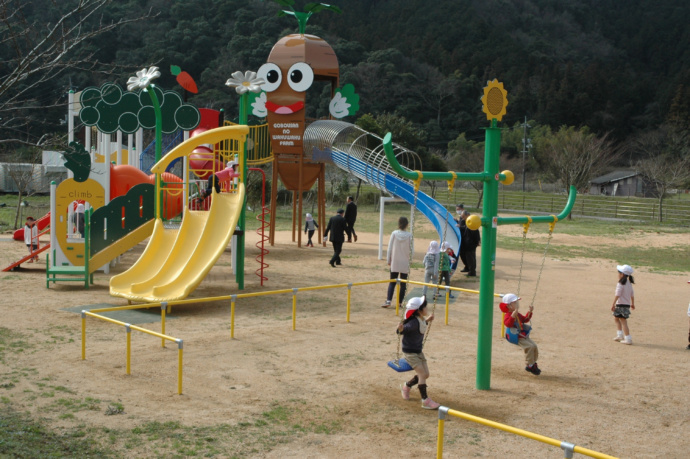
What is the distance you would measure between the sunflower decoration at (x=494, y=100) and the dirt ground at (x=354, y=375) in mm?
3239

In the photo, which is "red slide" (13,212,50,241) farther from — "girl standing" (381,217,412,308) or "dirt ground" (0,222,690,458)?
"girl standing" (381,217,412,308)

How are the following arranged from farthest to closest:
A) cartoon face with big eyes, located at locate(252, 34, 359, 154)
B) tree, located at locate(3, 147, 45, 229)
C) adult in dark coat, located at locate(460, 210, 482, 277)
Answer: tree, located at locate(3, 147, 45, 229) → cartoon face with big eyes, located at locate(252, 34, 359, 154) → adult in dark coat, located at locate(460, 210, 482, 277)

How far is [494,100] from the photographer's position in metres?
7.80

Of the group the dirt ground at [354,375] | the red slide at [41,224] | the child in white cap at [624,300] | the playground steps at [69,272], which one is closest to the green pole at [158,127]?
the playground steps at [69,272]

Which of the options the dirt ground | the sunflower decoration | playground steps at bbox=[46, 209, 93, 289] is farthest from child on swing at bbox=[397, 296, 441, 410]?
playground steps at bbox=[46, 209, 93, 289]

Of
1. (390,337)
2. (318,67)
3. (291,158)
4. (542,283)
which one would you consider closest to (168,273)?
(390,337)

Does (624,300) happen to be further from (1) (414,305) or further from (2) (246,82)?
(2) (246,82)

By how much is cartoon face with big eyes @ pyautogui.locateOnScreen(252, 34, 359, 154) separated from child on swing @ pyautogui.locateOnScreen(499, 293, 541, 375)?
1542 centimetres

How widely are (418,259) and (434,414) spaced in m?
12.9

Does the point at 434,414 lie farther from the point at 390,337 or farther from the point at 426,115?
the point at 426,115

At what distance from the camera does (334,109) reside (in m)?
24.5

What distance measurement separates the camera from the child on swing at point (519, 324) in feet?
26.8

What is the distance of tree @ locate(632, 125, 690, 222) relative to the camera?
127 feet

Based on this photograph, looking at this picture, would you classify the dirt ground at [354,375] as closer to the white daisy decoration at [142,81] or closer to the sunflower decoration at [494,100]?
the sunflower decoration at [494,100]
